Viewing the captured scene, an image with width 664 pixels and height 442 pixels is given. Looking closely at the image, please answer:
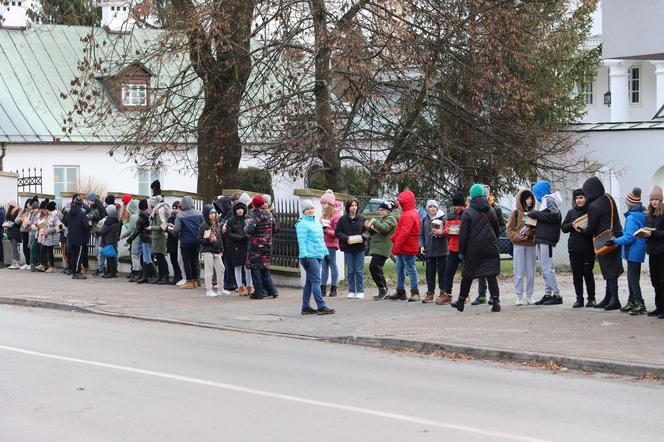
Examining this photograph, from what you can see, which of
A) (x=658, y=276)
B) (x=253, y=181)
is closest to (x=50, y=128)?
(x=253, y=181)

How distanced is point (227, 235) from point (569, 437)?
12.2 m

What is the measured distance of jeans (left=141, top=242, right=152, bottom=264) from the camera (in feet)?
76.0

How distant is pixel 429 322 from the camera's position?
610 inches

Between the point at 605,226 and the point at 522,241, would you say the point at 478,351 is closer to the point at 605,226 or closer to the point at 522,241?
the point at 605,226

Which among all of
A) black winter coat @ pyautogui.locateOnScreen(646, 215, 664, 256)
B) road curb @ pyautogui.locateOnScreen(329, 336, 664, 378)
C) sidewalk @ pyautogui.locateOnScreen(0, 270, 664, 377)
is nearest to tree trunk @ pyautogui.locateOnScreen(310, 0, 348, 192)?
sidewalk @ pyautogui.locateOnScreen(0, 270, 664, 377)

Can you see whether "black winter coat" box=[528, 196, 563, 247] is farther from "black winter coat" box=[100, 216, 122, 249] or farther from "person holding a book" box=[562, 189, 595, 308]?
"black winter coat" box=[100, 216, 122, 249]

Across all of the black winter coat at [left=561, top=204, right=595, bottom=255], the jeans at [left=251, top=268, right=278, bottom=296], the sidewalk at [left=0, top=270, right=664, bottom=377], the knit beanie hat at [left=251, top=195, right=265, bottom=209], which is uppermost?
the knit beanie hat at [left=251, top=195, right=265, bottom=209]

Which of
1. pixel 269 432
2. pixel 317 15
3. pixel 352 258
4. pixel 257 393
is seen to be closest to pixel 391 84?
pixel 317 15

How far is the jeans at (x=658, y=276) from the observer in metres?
15.0

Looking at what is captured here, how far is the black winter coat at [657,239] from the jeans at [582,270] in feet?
5.26

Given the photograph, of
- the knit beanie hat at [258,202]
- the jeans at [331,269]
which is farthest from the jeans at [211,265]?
the knit beanie hat at [258,202]

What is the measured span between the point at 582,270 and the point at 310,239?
4053 millimetres

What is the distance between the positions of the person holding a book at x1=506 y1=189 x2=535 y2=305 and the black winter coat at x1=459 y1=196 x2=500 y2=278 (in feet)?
3.39

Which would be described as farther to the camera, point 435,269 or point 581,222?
point 435,269
